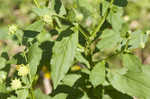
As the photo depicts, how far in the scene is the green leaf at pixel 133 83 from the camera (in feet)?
5.84

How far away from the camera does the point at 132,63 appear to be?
5.75 ft

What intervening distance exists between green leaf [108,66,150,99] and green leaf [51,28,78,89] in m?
0.48

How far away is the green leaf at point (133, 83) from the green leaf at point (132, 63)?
0.13 m

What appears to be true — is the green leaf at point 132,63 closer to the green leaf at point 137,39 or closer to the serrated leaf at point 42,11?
the green leaf at point 137,39

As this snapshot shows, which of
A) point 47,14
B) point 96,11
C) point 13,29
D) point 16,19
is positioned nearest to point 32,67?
point 13,29

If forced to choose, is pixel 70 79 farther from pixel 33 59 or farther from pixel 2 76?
pixel 2 76

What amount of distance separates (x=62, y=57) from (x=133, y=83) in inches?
23.8

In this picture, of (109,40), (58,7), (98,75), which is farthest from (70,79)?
(58,7)

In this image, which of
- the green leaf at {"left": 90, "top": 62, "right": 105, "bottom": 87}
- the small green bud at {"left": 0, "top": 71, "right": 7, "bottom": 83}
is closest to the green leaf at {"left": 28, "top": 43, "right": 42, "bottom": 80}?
the small green bud at {"left": 0, "top": 71, "right": 7, "bottom": 83}

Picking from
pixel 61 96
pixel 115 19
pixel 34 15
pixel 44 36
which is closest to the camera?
pixel 115 19

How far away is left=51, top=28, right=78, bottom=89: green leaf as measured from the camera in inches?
62.1

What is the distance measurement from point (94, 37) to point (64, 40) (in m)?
0.32

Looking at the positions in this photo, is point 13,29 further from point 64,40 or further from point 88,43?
point 88,43

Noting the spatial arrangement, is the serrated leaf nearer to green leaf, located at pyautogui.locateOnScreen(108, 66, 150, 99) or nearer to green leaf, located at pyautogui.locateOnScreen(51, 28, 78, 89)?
green leaf, located at pyautogui.locateOnScreen(51, 28, 78, 89)
